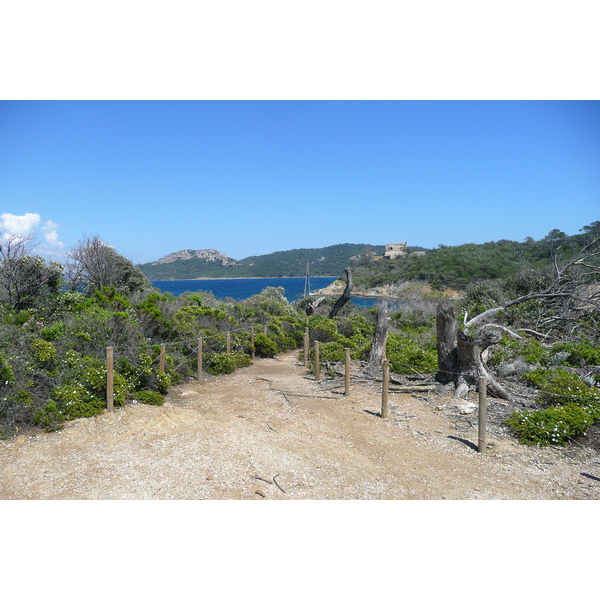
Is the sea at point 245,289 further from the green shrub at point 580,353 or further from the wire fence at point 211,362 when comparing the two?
the green shrub at point 580,353

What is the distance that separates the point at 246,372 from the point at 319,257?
90221 mm

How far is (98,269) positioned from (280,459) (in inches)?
493

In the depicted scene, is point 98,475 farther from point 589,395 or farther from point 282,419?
point 589,395

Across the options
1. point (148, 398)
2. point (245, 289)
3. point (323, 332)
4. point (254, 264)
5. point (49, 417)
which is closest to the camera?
point (49, 417)

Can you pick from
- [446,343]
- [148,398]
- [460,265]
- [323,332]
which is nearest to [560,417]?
[446,343]

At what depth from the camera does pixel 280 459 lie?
17.3 ft

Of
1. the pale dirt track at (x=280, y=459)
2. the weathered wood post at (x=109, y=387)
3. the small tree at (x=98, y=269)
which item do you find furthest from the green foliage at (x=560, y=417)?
the small tree at (x=98, y=269)

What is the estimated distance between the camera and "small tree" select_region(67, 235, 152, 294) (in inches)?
580

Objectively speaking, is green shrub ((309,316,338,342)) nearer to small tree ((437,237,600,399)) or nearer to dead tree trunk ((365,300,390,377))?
dead tree trunk ((365,300,390,377))

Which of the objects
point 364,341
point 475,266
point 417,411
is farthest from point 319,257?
point 417,411

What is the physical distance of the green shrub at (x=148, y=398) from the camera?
23.9 feet

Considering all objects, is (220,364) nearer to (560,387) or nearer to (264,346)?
(264,346)

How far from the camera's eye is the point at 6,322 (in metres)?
7.74

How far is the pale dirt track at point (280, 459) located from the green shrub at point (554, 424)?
0.74 ft
